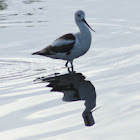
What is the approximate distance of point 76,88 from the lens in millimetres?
9891

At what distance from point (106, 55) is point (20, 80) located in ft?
9.31

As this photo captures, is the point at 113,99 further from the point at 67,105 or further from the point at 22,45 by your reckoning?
the point at 22,45

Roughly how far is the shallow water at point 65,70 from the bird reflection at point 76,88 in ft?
0.38

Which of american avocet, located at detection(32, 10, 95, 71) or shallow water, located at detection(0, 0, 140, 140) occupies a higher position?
american avocet, located at detection(32, 10, 95, 71)

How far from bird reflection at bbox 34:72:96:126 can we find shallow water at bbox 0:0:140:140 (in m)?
0.12

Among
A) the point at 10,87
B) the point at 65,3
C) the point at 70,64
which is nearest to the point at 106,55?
the point at 70,64

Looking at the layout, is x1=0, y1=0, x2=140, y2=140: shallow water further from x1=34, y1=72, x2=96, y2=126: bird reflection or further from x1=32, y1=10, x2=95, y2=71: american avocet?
x1=32, y1=10, x2=95, y2=71: american avocet

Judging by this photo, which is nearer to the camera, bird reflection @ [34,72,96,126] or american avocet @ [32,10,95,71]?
bird reflection @ [34,72,96,126]

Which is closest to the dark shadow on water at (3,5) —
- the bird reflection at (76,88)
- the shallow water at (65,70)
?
the shallow water at (65,70)

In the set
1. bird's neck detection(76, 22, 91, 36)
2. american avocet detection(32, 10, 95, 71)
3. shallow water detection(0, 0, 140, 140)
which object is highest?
bird's neck detection(76, 22, 91, 36)

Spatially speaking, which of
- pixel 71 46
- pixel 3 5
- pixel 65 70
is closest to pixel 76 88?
pixel 71 46

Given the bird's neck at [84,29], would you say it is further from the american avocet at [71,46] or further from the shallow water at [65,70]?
the shallow water at [65,70]

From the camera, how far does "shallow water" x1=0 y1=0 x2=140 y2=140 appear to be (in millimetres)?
7723

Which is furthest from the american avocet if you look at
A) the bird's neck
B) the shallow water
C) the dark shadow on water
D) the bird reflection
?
the dark shadow on water
